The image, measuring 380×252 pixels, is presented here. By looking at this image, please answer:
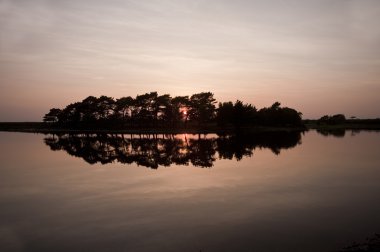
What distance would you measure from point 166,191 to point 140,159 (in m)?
17.1

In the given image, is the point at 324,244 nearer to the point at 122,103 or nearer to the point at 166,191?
the point at 166,191

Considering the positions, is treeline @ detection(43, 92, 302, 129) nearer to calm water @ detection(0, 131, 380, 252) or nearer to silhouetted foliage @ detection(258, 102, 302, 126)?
silhouetted foliage @ detection(258, 102, 302, 126)

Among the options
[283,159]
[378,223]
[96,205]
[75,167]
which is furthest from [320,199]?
[75,167]

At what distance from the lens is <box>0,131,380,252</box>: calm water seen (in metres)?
12.3

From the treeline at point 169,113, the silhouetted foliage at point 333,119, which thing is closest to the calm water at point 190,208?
the treeline at point 169,113

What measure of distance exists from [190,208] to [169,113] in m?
114

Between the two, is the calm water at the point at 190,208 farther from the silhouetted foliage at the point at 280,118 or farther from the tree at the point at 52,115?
the tree at the point at 52,115

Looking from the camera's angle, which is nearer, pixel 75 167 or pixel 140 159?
pixel 75 167

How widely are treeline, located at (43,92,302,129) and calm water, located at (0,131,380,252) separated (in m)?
93.7

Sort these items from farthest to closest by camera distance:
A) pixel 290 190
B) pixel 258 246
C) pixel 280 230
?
pixel 290 190 < pixel 280 230 < pixel 258 246

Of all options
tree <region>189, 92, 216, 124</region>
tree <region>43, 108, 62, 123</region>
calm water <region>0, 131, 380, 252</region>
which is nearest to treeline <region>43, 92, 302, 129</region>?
tree <region>189, 92, 216, 124</region>

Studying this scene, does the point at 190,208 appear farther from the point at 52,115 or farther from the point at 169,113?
the point at 52,115

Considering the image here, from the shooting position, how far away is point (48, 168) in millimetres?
31891

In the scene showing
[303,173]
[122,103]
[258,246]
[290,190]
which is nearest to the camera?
[258,246]
